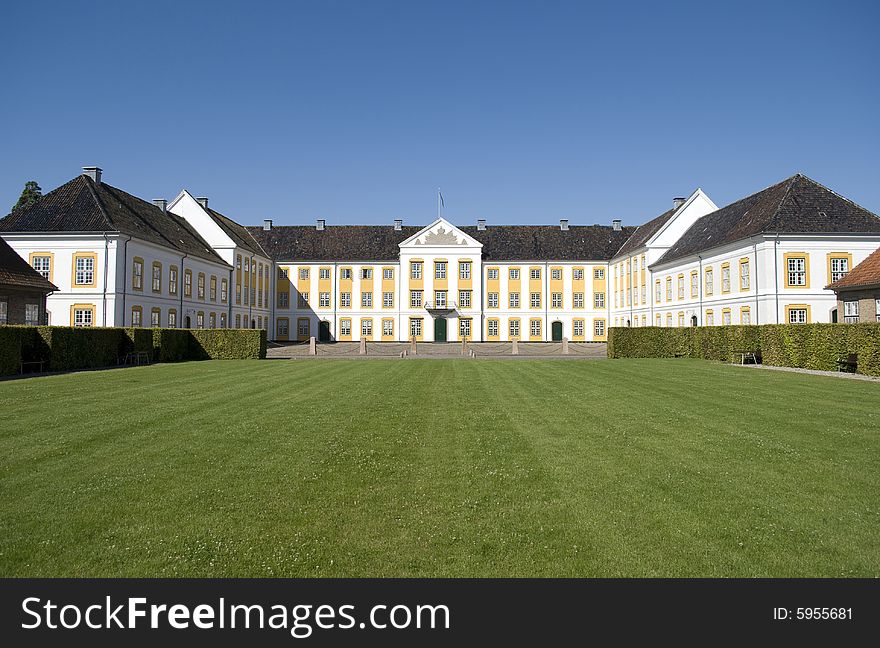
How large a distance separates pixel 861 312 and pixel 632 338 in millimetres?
10962

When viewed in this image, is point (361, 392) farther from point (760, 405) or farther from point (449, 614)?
point (449, 614)

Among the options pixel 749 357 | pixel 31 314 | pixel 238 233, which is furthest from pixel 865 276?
Result: pixel 238 233

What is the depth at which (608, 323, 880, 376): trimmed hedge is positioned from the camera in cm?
2116

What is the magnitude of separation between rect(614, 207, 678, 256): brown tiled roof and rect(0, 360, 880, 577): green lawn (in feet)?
139

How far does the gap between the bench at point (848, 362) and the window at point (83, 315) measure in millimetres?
38548

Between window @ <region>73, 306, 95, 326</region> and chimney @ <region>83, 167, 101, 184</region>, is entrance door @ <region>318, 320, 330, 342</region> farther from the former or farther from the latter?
window @ <region>73, 306, 95, 326</region>

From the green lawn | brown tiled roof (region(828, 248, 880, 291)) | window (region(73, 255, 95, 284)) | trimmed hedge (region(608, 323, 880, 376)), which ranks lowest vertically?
the green lawn

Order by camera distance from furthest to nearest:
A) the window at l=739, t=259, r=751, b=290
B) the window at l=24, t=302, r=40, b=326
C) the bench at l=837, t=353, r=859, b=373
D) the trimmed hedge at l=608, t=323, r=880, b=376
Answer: the window at l=739, t=259, r=751, b=290
the window at l=24, t=302, r=40, b=326
the bench at l=837, t=353, r=859, b=373
the trimmed hedge at l=608, t=323, r=880, b=376

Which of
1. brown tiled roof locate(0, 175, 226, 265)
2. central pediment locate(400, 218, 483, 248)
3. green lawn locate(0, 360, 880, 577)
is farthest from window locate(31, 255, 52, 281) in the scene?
central pediment locate(400, 218, 483, 248)

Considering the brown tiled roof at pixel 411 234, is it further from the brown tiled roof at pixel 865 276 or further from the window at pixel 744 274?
the brown tiled roof at pixel 865 276

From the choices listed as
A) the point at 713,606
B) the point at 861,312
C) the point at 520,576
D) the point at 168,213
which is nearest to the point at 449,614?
the point at 520,576

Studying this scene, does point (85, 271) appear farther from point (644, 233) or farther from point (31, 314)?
point (644, 233)

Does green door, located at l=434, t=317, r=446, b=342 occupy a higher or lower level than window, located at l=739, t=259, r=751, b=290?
lower

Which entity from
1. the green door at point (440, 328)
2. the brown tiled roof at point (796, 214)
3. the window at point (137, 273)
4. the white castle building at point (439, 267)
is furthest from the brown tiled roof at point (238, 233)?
the brown tiled roof at point (796, 214)
